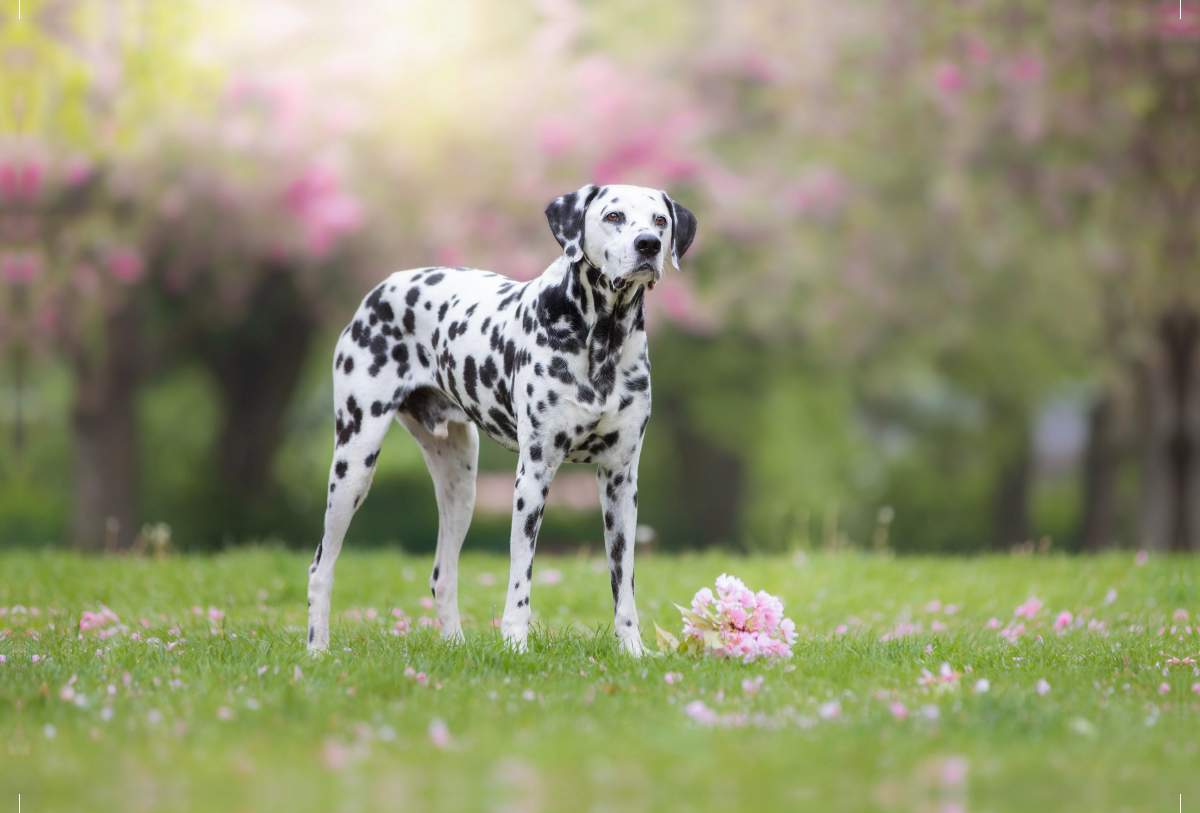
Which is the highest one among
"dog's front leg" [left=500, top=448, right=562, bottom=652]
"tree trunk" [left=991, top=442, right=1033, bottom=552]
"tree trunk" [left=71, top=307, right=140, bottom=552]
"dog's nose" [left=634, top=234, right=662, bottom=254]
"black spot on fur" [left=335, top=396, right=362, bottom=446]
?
"dog's nose" [left=634, top=234, right=662, bottom=254]

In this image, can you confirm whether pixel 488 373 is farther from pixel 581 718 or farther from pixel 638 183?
pixel 638 183

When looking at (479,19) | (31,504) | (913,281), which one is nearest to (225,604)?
(479,19)

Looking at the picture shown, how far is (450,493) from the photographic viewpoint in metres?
6.86

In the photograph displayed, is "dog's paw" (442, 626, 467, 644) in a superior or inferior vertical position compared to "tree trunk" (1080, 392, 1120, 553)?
superior

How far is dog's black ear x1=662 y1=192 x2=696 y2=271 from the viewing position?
5.97 metres

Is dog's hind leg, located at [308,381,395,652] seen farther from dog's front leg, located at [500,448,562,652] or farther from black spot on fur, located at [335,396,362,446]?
dog's front leg, located at [500,448,562,652]

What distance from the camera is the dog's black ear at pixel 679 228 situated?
19.6 ft

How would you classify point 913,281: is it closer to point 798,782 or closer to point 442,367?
point 442,367

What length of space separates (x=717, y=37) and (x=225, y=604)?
9.87 m

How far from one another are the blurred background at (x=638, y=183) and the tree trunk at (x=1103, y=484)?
0.12 metres

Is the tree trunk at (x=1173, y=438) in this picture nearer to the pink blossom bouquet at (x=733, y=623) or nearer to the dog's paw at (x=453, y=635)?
the pink blossom bouquet at (x=733, y=623)

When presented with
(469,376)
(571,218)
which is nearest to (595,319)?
(571,218)

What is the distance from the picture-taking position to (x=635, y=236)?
18.3ft

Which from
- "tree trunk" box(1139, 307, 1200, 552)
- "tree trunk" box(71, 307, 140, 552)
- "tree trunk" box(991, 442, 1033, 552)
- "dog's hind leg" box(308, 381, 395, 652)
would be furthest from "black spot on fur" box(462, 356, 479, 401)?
"tree trunk" box(991, 442, 1033, 552)
